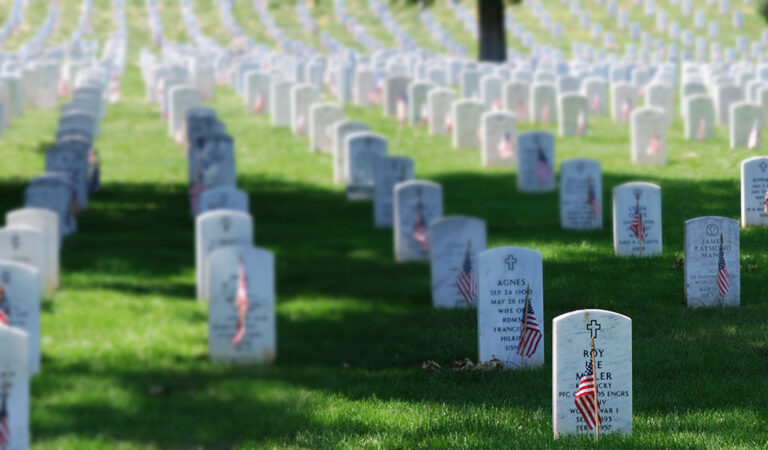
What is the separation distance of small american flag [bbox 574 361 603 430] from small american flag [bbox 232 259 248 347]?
298 centimetres

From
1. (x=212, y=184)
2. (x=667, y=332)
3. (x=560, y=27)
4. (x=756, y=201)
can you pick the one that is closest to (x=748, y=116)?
(x=756, y=201)

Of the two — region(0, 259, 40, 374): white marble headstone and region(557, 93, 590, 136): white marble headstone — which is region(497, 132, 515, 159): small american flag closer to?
region(557, 93, 590, 136): white marble headstone

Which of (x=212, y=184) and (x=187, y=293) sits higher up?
(x=212, y=184)

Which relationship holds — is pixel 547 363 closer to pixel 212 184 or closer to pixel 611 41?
pixel 212 184

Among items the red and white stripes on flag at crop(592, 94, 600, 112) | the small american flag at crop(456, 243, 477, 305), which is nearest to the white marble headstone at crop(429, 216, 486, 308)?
the small american flag at crop(456, 243, 477, 305)

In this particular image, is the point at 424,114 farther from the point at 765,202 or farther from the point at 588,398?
the point at 588,398

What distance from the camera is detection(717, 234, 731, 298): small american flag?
10148mm

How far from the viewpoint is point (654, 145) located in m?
18.0

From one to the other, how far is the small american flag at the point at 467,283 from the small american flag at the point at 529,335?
187 centimetres

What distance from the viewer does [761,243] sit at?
38.4 feet

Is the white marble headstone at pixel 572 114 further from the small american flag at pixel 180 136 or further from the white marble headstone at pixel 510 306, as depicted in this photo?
the white marble headstone at pixel 510 306

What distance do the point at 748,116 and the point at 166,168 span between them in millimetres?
8821

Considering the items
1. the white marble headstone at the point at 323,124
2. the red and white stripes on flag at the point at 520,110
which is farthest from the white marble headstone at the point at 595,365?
the red and white stripes on flag at the point at 520,110

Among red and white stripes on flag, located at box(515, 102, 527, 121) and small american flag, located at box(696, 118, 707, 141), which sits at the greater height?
red and white stripes on flag, located at box(515, 102, 527, 121)
